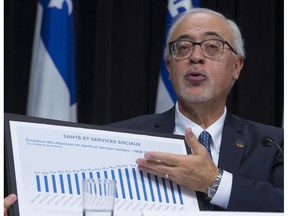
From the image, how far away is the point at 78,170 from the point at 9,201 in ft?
0.80

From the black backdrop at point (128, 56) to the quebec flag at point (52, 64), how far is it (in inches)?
7.2

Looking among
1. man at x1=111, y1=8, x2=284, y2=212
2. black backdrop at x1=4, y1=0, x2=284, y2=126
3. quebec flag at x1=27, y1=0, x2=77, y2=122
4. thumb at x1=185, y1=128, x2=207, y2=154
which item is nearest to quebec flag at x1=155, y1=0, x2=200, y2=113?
black backdrop at x1=4, y1=0, x2=284, y2=126

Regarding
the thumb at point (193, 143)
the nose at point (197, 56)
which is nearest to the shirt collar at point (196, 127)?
the nose at point (197, 56)

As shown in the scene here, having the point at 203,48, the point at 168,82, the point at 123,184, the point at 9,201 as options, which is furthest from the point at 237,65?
the point at 9,201

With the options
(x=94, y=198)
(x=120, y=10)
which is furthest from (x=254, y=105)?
(x=94, y=198)

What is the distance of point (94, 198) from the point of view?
1.15 m

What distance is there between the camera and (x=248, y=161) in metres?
1.97

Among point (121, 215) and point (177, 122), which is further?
point (177, 122)

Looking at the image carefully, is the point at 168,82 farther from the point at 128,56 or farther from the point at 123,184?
the point at 123,184

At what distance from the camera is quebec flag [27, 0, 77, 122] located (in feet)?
9.07

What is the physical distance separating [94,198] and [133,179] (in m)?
0.52

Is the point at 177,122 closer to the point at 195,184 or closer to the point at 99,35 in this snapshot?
the point at 195,184

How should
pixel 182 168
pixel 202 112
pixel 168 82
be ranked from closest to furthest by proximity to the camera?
pixel 182 168 → pixel 202 112 → pixel 168 82

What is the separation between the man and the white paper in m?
0.10
